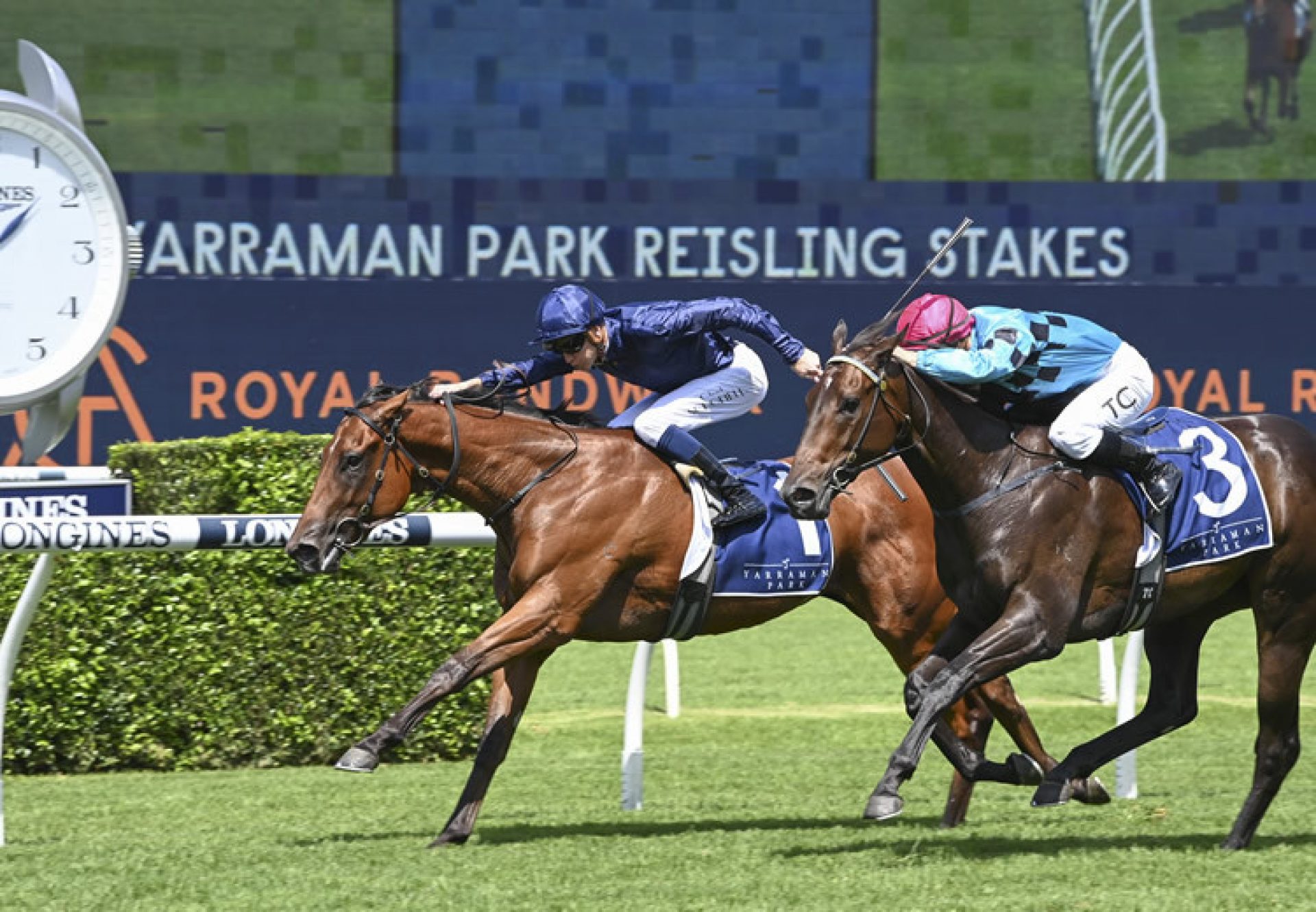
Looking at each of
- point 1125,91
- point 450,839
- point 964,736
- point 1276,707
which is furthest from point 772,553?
point 1125,91

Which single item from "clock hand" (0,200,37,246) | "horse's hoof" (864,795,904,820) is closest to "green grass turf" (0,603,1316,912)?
"horse's hoof" (864,795,904,820)

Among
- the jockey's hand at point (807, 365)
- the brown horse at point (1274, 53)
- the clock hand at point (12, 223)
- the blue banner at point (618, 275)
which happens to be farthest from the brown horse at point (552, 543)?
the brown horse at point (1274, 53)

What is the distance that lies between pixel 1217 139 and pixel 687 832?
1122cm

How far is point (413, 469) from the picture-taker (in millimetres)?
6008

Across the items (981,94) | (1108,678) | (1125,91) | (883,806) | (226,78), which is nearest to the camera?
(883,806)

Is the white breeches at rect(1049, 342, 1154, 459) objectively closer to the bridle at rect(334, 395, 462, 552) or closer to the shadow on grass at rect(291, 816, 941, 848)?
the shadow on grass at rect(291, 816, 941, 848)

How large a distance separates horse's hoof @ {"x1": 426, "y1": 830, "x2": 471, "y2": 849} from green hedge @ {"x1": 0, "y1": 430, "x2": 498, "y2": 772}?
74.1 inches

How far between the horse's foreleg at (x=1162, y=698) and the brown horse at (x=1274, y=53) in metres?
10.8

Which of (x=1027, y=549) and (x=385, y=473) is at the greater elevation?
(x=385, y=473)

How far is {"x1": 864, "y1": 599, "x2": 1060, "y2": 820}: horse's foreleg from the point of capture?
5.30 meters

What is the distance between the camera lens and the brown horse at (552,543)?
5832 mm

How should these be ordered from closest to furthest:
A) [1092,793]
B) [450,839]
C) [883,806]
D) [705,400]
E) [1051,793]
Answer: [883,806] → [1051,793] → [450,839] → [1092,793] → [705,400]

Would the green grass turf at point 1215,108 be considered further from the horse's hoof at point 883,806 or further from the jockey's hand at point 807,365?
the horse's hoof at point 883,806

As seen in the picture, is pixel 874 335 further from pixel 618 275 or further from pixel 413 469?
pixel 618 275
